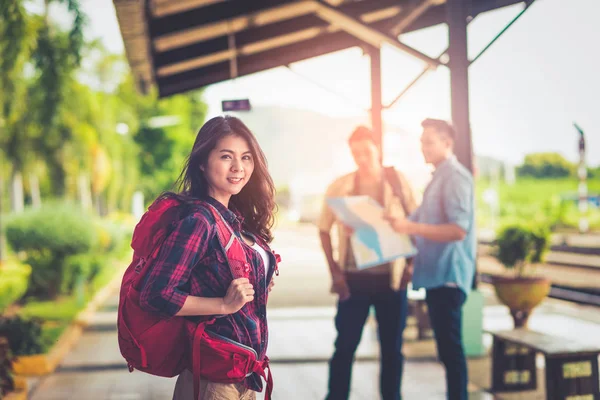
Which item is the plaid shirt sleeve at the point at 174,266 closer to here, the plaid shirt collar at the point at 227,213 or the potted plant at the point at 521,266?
the plaid shirt collar at the point at 227,213

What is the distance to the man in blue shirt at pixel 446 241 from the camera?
13.4 ft

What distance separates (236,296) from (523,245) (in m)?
5.65

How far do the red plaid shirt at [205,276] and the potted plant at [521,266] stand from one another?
4.89 m

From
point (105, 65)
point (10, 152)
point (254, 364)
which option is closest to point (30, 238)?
point (10, 152)

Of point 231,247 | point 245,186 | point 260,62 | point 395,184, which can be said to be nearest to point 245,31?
point 260,62

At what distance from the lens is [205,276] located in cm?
212

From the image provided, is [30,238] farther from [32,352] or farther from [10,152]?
[32,352]

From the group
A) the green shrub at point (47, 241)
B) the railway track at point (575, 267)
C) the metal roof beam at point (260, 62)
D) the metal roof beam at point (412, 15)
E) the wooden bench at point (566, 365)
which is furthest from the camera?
the railway track at point (575, 267)

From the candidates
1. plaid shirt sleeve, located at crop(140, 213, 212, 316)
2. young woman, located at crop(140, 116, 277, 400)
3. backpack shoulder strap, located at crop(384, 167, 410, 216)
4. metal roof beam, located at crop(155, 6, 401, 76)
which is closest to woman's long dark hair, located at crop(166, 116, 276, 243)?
young woman, located at crop(140, 116, 277, 400)

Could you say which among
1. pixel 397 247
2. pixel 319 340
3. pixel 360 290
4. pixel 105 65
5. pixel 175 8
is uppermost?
pixel 105 65

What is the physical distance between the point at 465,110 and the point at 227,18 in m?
2.29

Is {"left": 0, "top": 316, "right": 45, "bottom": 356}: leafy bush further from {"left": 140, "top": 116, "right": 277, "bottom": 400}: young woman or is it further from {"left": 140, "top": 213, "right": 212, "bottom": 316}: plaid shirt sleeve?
{"left": 140, "top": 213, "right": 212, "bottom": 316}: plaid shirt sleeve

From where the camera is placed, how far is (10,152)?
1505 cm

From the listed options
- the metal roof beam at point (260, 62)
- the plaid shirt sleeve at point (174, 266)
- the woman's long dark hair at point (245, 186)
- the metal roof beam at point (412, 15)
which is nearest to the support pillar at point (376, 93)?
the metal roof beam at point (412, 15)
